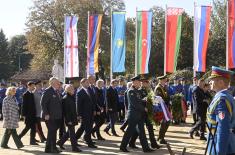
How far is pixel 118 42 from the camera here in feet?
66.1

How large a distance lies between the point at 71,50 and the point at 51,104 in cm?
996

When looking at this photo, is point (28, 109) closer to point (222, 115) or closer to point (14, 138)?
point (14, 138)

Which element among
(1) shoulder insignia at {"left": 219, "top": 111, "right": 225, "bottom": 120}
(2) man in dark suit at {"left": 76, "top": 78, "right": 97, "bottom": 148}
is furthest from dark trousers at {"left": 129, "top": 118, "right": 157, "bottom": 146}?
(1) shoulder insignia at {"left": 219, "top": 111, "right": 225, "bottom": 120}

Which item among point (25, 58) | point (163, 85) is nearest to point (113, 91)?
point (163, 85)

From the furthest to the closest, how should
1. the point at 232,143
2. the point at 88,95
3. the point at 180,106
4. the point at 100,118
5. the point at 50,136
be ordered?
1. the point at 180,106
2. the point at 100,118
3. the point at 88,95
4. the point at 50,136
5. the point at 232,143

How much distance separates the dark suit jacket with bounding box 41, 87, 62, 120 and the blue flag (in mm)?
9043

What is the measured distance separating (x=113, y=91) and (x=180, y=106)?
3.59m

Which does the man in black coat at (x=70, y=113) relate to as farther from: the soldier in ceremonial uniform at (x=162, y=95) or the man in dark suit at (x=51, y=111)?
the soldier in ceremonial uniform at (x=162, y=95)

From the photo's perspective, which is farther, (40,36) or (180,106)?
(40,36)

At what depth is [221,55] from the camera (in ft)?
165

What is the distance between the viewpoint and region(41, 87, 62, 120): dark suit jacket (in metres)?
11.0

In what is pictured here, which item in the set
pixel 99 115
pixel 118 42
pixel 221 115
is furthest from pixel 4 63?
pixel 221 115

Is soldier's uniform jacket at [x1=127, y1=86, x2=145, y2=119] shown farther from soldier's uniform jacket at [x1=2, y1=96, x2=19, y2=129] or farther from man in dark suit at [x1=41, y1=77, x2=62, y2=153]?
soldier's uniform jacket at [x1=2, y1=96, x2=19, y2=129]

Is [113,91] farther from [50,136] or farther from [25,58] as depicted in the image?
[25,58]
